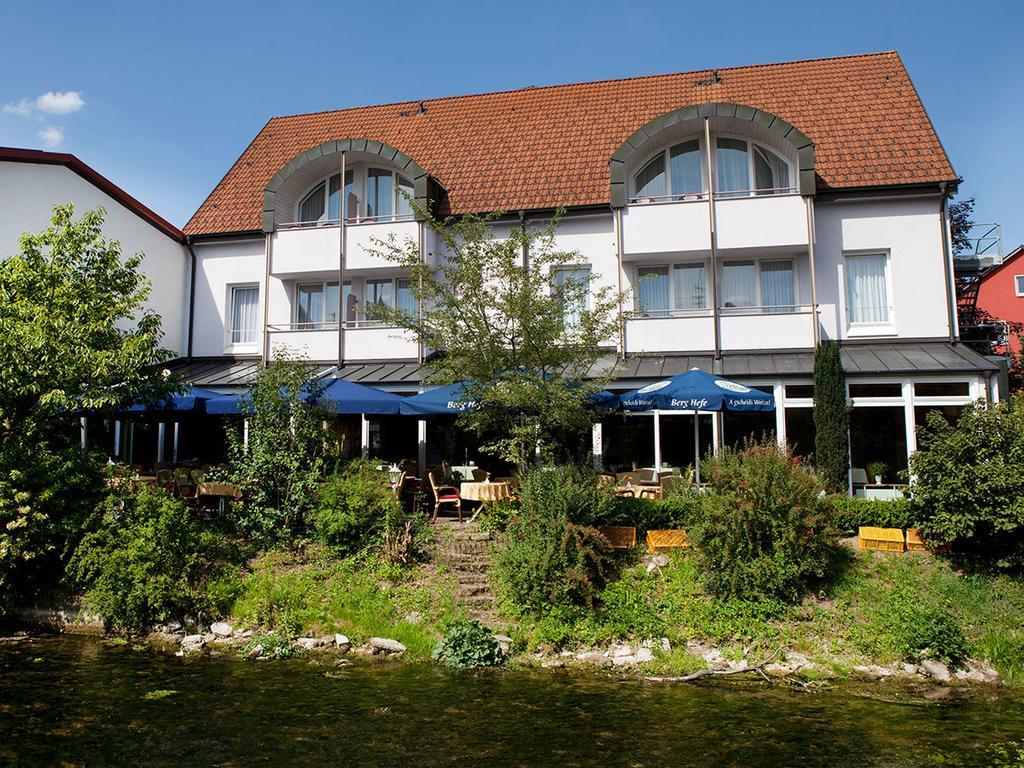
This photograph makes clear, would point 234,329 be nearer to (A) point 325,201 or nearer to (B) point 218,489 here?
(A) point 325,201

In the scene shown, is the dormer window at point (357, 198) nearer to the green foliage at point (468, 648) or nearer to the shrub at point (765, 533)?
the shrub at point (765, 533)

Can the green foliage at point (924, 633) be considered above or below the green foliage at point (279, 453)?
below

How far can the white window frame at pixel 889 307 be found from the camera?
59.0 feet

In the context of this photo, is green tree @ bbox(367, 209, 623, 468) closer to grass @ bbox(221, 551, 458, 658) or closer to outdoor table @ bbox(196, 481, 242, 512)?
grass @ bbox(221, 551, 458, 658)

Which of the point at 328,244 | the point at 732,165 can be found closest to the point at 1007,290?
the point at 732,165

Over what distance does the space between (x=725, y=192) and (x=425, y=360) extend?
28.4ft

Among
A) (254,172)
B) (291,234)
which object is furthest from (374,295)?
(254,172)

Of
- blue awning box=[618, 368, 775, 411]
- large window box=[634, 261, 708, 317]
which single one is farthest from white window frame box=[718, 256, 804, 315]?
blue awning box=[618, 368, 775, 411]

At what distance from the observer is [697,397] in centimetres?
1355

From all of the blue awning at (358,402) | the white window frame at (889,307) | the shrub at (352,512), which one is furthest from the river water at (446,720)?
Result: the white window frame at (889,307)

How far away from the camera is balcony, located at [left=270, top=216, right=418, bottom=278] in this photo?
19859 mm

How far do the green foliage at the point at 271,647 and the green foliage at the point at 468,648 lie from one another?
7.05 ft

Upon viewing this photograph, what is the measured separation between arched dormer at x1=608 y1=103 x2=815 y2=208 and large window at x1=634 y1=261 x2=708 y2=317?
1853 mm

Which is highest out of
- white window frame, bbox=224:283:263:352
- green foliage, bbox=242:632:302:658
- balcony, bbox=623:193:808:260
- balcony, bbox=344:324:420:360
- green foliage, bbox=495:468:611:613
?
balcony, bbox=623:193:808:260
